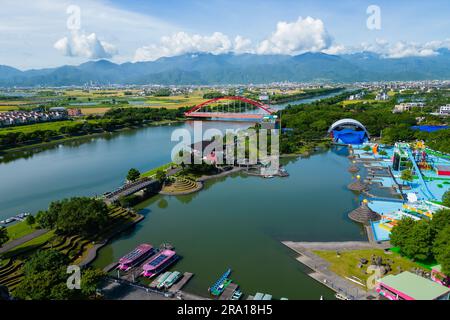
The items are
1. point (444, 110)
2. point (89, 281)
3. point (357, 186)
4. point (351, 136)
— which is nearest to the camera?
point (89, 281)

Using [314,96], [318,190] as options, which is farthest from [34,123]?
[314,96]

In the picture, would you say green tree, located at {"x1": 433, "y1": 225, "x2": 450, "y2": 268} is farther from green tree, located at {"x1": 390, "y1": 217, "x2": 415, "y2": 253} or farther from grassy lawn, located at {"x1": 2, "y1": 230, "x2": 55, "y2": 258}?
grassy lawn, located at {"x1": 2, "y1": 230, "x2": 55, "y2": 258}

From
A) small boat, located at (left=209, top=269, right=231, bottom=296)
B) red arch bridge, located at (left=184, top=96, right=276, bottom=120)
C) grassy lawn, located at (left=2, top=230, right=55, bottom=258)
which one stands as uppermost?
red arch bridge, located at (left=184, top=96, right=276, bottom=120)

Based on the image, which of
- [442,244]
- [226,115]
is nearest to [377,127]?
[226,115]

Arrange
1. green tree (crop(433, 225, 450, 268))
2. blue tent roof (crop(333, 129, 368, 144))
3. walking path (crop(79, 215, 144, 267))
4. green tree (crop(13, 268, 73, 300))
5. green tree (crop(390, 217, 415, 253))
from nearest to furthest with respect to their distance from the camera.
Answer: green tree (crop(13, 268, 73, 300))
green tree (crop(433, 225, 450, 268))
green tree (crop(390, 217, 415, 253))
walking path (crop(79, 215, 144, 267))
blue tent roof (crop(333, 129, 368, 144))

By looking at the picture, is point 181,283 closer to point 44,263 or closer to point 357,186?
point 44,263

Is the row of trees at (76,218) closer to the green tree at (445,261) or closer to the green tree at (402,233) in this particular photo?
the green tree at (402,233)

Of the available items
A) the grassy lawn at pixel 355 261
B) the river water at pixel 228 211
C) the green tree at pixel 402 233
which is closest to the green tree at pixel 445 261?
the grassy lawn at pixel 355 261

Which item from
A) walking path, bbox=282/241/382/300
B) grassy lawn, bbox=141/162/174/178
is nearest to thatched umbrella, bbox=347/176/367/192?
walking path, bbox=282/241/382/300
